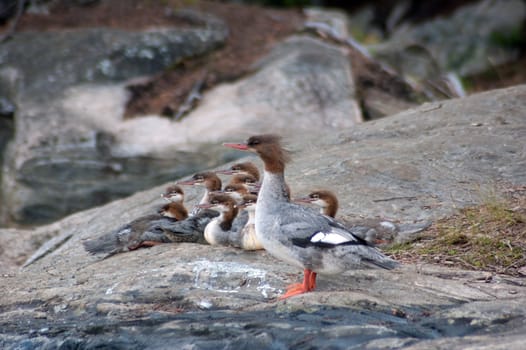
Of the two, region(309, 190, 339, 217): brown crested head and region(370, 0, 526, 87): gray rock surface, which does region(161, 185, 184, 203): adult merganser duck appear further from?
region(370, 0, 526, 87): gray rock surface

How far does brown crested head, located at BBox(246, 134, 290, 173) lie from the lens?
240 inches

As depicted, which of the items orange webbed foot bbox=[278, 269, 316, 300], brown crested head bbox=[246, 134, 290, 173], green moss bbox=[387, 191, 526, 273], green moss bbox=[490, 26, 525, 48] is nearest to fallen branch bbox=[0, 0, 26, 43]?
brown crested head bbox=[246, 134, 290, 173]

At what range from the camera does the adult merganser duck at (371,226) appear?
668 cm

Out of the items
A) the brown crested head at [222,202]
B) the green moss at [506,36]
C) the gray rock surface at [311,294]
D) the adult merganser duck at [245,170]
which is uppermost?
the green moss at [506,36]

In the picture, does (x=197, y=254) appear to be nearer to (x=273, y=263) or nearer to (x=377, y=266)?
(x=273, y=263)

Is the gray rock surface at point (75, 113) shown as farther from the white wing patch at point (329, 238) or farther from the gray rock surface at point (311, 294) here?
the white wing patch at point (329, 238)

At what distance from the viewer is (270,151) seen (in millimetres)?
6105

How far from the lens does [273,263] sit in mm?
6312

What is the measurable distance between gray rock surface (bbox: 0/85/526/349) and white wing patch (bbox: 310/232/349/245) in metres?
0.32


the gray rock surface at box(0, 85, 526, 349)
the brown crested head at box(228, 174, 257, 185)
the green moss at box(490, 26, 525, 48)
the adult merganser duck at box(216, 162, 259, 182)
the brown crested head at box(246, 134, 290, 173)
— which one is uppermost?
the green moss at box(490, 26, 525, 48)

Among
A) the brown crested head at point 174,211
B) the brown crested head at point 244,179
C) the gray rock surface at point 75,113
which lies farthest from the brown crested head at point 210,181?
the gray rock surface at point 75,113

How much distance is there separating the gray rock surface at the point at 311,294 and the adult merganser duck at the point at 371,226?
269 mm

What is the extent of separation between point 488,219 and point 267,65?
753 centimetres

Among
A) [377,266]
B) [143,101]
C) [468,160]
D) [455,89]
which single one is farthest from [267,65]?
[377,266]
